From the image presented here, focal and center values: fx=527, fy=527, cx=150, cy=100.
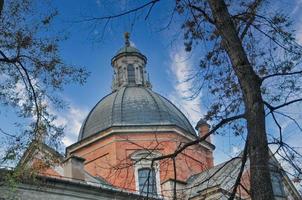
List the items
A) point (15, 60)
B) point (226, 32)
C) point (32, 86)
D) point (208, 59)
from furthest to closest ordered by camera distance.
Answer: point (32, 86), point (15, 60), point (208, 59), point (226, 32)

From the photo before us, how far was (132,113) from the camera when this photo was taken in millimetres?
29703

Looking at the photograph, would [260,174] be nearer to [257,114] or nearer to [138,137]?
[257,114]

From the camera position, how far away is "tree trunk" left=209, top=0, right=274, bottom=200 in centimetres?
640

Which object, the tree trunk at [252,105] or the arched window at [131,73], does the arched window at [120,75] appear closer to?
the arched window at [131,73]

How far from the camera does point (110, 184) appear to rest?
23141 mm

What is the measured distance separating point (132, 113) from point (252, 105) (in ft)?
75.1

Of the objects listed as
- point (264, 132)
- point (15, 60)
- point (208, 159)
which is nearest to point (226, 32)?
point (264, 132)

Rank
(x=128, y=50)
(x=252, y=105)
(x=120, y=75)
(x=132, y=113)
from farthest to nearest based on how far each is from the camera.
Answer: (x=128, y=50), (x=120, y=75), (x=132, y=113), (x=252, y=105)

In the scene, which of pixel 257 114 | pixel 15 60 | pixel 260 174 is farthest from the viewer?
pixel 15 60

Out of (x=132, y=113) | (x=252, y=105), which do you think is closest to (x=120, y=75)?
(x=132, y=113)

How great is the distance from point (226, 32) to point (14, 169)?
5.42m

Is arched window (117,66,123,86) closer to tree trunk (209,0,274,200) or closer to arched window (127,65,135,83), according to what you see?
arched window (127,65,135,83)

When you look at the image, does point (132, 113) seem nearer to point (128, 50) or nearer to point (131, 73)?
point (131, 73)

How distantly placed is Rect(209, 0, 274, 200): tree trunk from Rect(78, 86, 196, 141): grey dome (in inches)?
797
